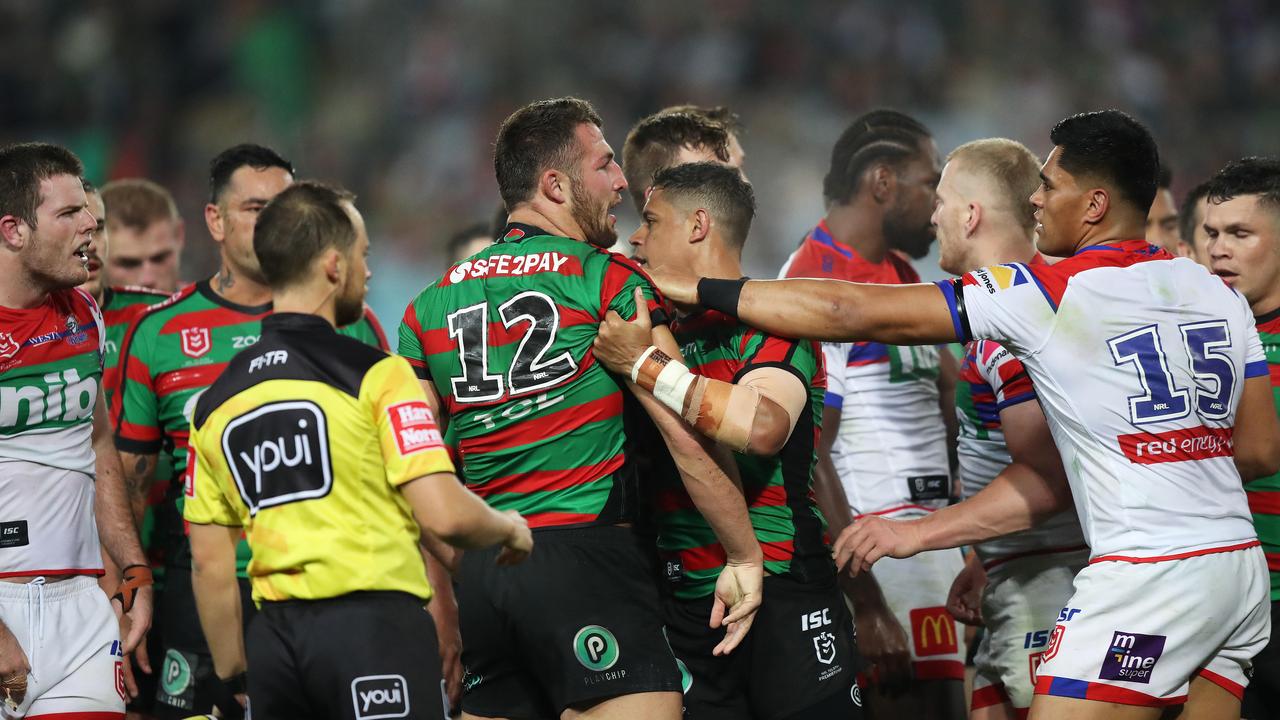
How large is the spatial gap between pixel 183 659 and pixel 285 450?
260 cm

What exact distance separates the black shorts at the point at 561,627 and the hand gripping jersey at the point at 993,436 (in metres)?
1.59

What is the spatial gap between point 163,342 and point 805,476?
9.90 feet

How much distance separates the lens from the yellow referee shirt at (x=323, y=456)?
137 inches

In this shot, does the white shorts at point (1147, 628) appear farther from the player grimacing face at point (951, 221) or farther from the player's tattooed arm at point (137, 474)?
the player's tattooed arm at point (137, 474)

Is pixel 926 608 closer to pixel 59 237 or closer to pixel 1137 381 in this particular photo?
pixel 1137 381

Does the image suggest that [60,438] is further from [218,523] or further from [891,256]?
[891,256]

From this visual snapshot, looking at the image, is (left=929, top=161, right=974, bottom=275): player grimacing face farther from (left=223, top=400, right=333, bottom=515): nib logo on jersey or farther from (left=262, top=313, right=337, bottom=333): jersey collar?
(left=223, top=400, right=333, bottom=515): nib logo on jersey

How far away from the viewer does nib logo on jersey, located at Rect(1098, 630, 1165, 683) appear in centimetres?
382

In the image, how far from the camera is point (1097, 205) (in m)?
4.20

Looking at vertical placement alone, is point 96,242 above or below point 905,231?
above

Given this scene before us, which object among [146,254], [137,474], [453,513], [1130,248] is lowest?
[453,513]

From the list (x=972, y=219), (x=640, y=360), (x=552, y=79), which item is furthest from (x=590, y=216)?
(x=552, y=79)

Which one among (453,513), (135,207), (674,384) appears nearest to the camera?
(453,513)

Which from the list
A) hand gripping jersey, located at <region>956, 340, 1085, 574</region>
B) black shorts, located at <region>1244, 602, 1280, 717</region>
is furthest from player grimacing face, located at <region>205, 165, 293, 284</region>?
black shorts, located at <region>1244, 602, 1280, 717</region>
